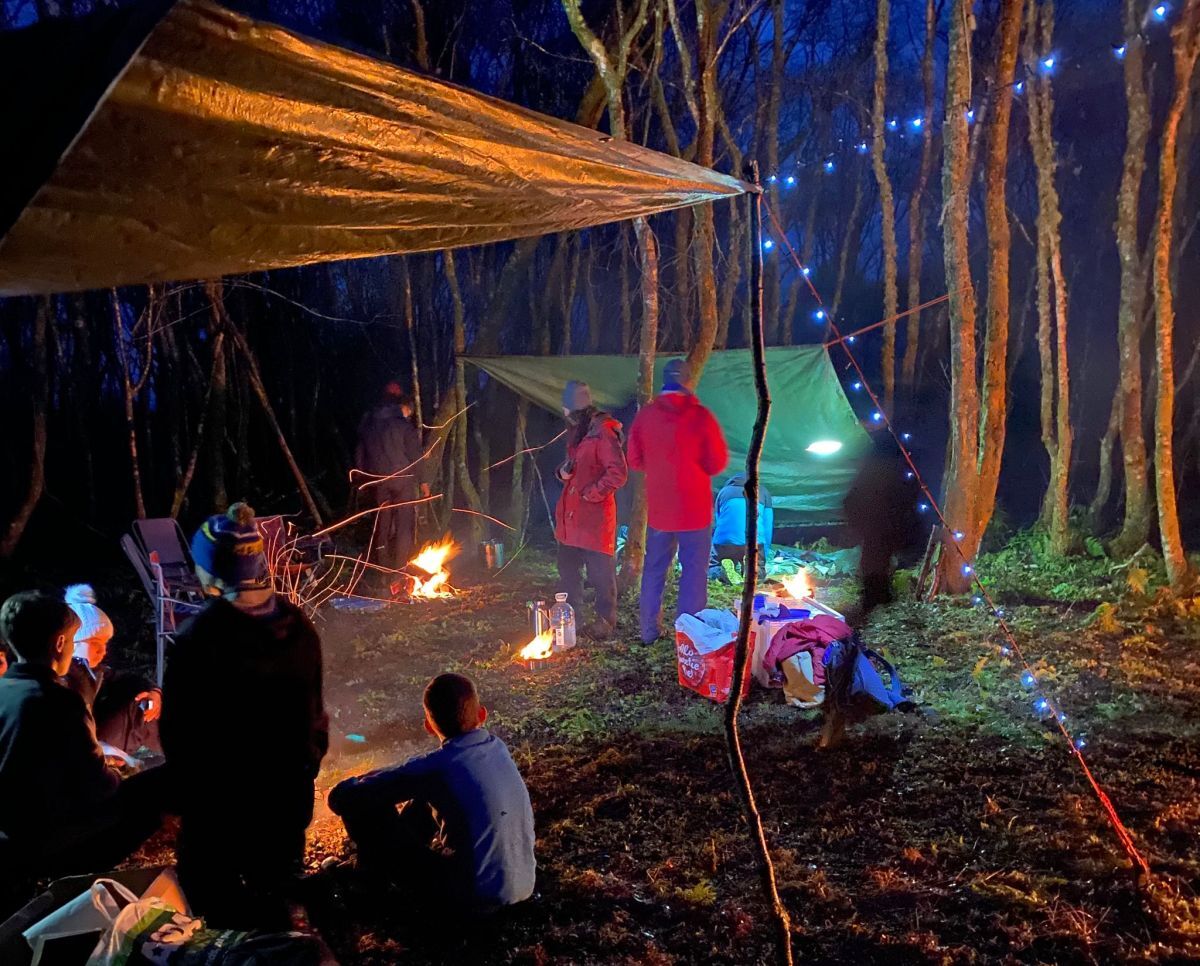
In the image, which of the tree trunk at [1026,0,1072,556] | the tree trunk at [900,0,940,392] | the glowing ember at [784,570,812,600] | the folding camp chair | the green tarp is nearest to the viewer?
the folding camp chair

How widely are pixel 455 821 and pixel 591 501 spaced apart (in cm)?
336

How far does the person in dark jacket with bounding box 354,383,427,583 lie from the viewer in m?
7.82

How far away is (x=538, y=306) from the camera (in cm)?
1192

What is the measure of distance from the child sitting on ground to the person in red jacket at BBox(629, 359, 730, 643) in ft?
10.3

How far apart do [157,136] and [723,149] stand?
1333 cm

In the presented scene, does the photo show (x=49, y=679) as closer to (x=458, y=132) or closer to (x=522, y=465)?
(x=458, y=132)

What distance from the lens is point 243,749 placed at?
8.28 feet

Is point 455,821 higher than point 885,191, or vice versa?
point 885,191

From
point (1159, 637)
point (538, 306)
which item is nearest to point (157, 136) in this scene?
point (1159, 637)

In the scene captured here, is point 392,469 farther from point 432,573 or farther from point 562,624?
point 562,624

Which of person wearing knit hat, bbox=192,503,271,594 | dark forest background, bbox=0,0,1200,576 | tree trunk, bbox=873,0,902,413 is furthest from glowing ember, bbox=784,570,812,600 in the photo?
person wearing knit hat, bbox=192,503,271,594

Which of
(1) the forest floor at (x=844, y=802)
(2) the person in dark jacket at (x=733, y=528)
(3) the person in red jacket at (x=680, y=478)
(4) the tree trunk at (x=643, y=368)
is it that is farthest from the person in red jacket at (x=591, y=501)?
(2) the person in dark jacket at (x=733, y=528)

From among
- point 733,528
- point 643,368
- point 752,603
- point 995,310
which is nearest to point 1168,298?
point 995,310

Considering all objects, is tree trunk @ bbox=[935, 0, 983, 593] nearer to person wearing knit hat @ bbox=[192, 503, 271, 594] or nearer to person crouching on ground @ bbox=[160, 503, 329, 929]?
person crouching on ground @ bbox=[160, 503, 329, 929]
